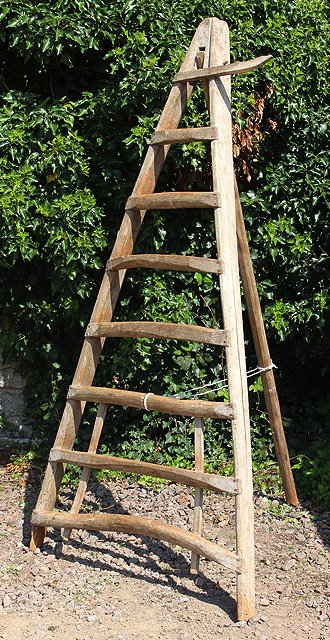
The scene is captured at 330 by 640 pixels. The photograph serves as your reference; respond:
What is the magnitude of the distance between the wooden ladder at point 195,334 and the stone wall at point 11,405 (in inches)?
58.8

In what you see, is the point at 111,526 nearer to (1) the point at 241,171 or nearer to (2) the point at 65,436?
(2) the point at 65,436

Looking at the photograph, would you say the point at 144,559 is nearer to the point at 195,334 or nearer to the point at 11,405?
the point at 195,334

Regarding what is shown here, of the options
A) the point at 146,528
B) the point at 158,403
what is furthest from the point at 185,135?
the point at 146,528

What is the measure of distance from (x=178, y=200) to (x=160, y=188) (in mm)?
1220

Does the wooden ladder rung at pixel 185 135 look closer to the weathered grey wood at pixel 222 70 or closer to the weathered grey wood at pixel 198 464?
the weathered grey wood at pixel 222 70

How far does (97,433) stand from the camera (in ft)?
12.6

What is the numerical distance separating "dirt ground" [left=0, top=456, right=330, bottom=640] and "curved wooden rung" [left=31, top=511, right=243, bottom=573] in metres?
0.22

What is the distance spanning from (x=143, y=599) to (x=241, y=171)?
9.12 feet

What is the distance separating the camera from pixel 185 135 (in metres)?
3.53

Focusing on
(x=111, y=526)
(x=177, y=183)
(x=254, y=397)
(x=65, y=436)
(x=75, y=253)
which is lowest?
(x=254, y=397)

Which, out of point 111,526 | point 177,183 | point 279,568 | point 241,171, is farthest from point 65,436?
point 241,171

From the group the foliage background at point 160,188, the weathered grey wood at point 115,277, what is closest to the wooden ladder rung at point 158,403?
the weathered grey wood at point 115,277

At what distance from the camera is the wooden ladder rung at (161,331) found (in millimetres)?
3310

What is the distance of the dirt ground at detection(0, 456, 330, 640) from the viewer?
3146 millimetres
